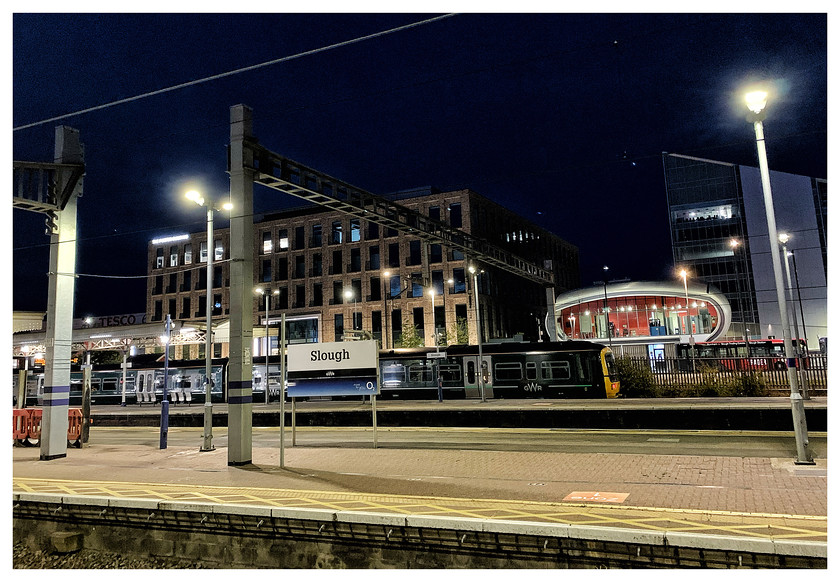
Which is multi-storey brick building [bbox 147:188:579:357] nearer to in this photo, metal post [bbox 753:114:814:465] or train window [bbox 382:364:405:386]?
train window [bbox 382:364:405:386]

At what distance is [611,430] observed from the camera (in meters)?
19.0

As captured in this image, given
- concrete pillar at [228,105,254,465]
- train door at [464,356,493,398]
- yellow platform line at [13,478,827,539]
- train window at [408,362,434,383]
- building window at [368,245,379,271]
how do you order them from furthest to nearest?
building window at [368,245,379,271]
train window at [408,362,434,383]
train door at [464,356,493,398]
concrete pillar at [228,105,254,465]
yellow platform line at [13,478,827,539]

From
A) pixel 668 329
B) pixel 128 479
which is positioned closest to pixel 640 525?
pixel 128 479

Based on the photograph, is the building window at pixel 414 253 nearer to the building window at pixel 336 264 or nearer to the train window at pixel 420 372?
the building window at pixel 336 264

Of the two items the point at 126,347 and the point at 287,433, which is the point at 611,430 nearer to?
the point at 287,433

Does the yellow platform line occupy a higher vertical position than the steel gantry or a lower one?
lower

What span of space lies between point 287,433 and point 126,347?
22.3m

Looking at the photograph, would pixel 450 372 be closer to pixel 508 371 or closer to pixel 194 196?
pixel 508 371

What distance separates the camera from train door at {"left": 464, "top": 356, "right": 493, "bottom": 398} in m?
32.6

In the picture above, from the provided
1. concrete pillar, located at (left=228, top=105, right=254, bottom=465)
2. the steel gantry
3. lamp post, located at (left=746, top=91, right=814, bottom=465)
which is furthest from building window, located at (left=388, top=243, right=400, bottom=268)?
lamp post, located at (left=746, top=91, right=814, bottom=465)

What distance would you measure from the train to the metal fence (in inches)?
123

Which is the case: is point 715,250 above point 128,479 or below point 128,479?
above

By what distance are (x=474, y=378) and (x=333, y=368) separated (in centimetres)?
1902

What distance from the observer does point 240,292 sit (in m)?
13.7
